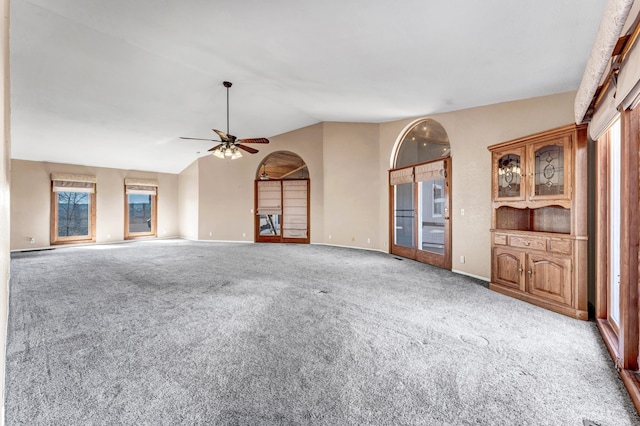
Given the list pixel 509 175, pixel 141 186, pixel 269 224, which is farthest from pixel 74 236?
pixel 509 175

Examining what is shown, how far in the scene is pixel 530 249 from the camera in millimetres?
3285

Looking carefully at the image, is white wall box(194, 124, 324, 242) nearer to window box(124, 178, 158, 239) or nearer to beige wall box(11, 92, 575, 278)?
beige wall box(11, 92, 575, 278)

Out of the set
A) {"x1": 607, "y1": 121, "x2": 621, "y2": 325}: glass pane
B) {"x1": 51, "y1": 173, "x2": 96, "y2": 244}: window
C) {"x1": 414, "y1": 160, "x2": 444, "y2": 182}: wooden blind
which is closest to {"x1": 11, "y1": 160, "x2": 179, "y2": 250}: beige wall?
{"x1": 51, "y1": 173, "x2": 96, "y2": 244}: window

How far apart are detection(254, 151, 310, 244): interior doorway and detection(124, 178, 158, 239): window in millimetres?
4129

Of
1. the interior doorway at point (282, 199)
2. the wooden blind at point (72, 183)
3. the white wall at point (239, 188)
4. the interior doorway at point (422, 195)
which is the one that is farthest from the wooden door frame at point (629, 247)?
the wooden blind at point (72, 183)

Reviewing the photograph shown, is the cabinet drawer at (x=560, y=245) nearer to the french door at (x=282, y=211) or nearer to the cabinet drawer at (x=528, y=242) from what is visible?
the cabinet drawer at (x=528, y=242)

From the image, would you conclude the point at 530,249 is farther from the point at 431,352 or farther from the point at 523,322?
the point at 431,352

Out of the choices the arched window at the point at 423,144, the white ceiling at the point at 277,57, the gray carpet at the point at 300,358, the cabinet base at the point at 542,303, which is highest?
the white ceiling at the point at 277,57

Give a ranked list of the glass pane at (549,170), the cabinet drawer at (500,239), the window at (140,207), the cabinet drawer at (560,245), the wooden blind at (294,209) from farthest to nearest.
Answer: the window at (140,207) < the wooden blind at (294,209) < the cabinet drawer at (500,239) < the glass pane at (549,170) < the cabinet drawer at (560,245)

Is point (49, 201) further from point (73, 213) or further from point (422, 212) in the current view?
point (422, 212)

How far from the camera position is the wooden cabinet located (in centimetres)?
290

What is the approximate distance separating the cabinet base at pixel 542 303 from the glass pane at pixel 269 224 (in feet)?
20.9

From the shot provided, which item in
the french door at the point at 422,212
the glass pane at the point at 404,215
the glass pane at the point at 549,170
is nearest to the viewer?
the glass pane at the point at 549,170

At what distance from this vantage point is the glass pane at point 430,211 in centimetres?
563
